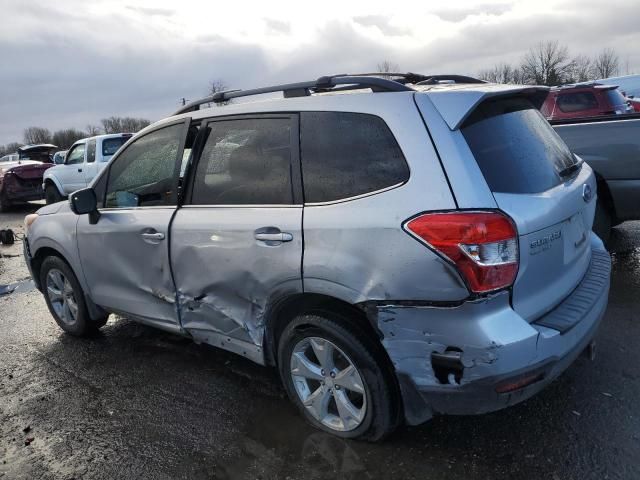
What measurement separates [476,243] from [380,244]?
407 millimetres

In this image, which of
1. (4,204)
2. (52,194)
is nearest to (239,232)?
(52,194)

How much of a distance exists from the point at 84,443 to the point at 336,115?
7.58ft

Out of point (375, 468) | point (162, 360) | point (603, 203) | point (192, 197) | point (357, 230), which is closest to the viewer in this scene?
point (357, 230)

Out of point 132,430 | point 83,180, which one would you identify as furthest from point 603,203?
point 83,180

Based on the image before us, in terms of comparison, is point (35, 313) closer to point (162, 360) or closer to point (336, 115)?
point (162, 360)

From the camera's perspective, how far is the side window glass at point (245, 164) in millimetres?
2902

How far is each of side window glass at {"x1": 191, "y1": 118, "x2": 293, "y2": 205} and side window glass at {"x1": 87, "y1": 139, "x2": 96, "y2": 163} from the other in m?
11.6

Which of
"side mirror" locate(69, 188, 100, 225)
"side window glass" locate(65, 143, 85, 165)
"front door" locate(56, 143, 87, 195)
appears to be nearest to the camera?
"side mirror" locate(69, 188, 100, 225)

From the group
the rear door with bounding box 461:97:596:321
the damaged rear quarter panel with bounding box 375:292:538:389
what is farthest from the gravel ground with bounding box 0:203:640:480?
the rear door with bounding box 461:97:596:321

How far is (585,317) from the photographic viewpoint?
2670 millimetres

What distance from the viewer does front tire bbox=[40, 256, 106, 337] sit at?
14.4 feet

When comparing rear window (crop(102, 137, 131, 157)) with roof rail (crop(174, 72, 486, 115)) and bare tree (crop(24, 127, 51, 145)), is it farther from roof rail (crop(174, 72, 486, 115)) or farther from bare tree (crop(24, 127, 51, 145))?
bare tree (crop(24, 127, 51, 145))

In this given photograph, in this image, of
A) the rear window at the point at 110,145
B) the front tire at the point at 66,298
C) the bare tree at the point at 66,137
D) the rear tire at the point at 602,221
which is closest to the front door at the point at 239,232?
the front tire at the point at 66,298

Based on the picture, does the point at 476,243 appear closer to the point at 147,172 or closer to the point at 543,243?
the point at 543,243
